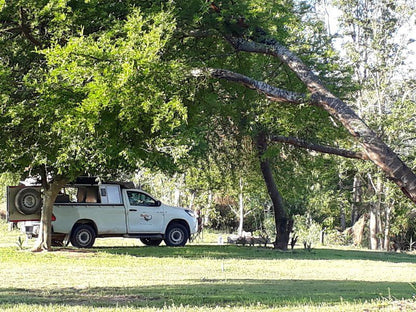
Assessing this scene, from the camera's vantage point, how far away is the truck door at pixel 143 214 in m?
24.2

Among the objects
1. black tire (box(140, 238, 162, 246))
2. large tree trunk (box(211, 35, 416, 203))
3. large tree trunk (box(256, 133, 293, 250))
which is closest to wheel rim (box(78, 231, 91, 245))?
black tire (box(140, 238, 162, 246))

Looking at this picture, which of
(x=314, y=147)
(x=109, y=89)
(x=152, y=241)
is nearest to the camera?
(x=109, y=89)

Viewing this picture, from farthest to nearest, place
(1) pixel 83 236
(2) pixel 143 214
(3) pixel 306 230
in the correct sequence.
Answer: (3) pixel 306 230
(2) pixel 143 214
(1) pixel 83 236

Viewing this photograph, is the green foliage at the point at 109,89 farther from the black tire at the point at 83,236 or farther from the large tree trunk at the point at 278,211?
the large tree trunk at the point at 278,211

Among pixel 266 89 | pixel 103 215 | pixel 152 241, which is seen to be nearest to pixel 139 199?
pixel 103 215

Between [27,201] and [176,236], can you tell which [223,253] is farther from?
[27,201]

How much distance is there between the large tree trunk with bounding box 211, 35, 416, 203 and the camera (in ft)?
40.8

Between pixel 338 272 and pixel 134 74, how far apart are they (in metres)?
8.40

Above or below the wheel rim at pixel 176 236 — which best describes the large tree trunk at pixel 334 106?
above

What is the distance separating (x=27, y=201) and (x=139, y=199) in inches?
158

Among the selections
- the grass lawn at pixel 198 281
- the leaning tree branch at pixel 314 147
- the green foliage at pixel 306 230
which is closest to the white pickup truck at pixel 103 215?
the grass lawn at pixel 198 281

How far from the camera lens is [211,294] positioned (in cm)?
1119

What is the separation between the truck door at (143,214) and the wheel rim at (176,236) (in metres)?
0.55

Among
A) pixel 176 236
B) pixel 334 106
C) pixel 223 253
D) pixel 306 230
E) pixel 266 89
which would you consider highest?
pixel 266 89
